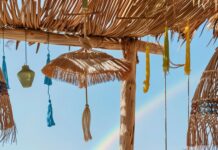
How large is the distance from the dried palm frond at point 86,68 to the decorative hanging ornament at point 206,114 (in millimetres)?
571

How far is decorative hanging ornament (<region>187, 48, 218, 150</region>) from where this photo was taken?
297 cm

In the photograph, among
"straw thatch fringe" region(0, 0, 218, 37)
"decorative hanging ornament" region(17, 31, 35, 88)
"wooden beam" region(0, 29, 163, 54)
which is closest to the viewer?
"decorative hanging ornament" region(17, 31, 35, 88)

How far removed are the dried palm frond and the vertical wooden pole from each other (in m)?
1.00

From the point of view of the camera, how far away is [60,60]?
3.21m

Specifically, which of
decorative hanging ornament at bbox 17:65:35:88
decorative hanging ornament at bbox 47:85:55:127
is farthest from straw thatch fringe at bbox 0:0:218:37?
decorative hanging ornament at bbox 47:85:55:127

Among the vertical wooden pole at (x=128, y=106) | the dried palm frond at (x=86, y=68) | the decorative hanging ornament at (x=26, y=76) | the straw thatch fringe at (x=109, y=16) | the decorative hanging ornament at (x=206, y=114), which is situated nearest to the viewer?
the decorative hanging ornament at (x=206, y=114)

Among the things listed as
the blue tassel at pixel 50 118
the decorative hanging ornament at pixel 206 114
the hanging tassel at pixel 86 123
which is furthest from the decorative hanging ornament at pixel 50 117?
the decorative hanging ornament at pixel 206 114

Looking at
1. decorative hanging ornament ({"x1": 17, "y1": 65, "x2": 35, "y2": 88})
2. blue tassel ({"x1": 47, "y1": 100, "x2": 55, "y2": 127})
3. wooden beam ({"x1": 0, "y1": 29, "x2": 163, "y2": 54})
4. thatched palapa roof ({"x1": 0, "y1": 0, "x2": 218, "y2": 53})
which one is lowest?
blue tassel ({"x1": 47, "y1": 100, "x2": 55, "y2": 127})

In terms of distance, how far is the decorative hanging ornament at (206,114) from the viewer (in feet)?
9.74

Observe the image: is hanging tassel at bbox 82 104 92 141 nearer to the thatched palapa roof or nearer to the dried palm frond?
the dried palm frond

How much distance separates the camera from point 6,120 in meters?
3.03

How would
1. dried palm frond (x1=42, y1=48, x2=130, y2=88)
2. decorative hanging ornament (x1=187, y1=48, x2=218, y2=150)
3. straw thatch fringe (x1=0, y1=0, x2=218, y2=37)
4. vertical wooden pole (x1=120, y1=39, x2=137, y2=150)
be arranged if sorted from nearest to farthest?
decorative hanging ornament (x1=187, y1=48, x2=218, y2=150) < dried palm frond (x1=42, y1=48, x2=130, y2=88) < straw thatch fringe (x1=0, y1=0, x2=218, y2=37) < vertical wooden pole (x1=120, y1=39, x2=137, y2=150)

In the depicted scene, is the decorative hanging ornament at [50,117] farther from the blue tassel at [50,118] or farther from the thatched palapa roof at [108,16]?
the thatched palapa roof at [108,16]

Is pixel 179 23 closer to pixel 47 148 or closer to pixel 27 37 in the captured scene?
pixel 27 37
